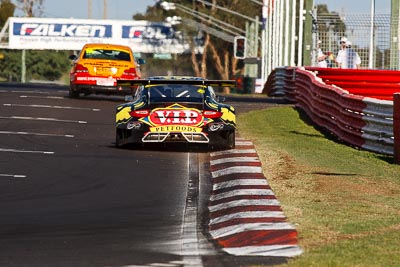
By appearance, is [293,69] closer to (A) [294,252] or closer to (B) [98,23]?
(A) [294,252]

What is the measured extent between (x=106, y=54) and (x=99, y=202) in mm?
20662

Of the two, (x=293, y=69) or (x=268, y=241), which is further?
(x=293, y=69)

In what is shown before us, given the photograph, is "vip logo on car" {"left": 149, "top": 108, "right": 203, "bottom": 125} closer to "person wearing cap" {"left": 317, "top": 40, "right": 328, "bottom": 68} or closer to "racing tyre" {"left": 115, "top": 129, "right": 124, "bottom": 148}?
"racing tyre" {"left": 115, "top": 129, "right": 124, "bottom": 148}

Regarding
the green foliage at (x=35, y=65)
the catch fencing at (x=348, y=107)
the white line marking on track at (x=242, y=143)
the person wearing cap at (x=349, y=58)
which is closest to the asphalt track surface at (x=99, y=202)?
the white line marking on track at (x=242, y=143)

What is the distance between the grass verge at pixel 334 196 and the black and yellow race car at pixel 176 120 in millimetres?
758

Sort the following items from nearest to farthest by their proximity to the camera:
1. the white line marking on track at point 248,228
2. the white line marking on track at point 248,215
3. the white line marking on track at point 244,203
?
1. the white line marking on track at point 248,228
2. the white line marking on track at point 248,215
3. the white line marking on track at point 244,203

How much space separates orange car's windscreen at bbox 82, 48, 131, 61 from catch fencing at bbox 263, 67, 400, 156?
4685 millimetres

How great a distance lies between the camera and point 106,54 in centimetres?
3334

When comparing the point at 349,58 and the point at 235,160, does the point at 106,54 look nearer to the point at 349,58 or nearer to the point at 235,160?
the point at 349,58

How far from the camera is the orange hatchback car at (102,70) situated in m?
32.1

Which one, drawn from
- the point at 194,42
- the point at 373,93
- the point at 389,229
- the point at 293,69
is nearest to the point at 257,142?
the point at 373,93

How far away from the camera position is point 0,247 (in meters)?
9.77

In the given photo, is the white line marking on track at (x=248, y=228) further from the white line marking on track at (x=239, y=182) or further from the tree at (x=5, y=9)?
the tree at (x=5, y=9)

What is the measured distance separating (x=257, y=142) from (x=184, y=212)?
874 centimetres
